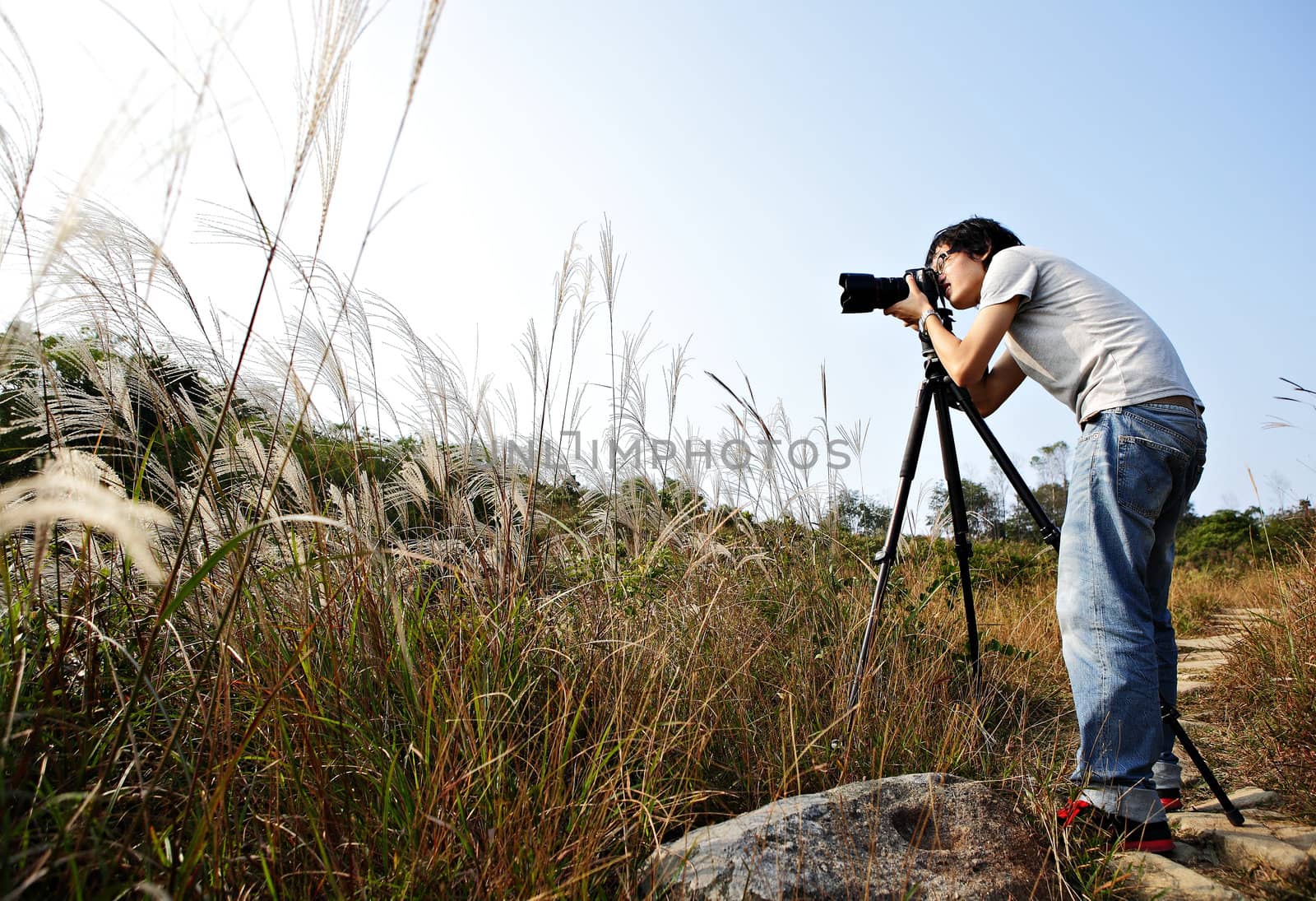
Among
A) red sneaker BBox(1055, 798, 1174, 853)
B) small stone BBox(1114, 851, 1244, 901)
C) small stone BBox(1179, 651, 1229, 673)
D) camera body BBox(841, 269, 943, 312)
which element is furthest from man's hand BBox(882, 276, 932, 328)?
small stone BBox(1179, 651, 1229, 673)

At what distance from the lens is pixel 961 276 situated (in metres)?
2.54

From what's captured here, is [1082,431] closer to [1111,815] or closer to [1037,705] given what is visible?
[1111,815]

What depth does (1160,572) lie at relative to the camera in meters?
2.27

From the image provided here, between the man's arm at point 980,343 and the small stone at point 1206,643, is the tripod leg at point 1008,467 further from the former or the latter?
the small stone at point 1206,643

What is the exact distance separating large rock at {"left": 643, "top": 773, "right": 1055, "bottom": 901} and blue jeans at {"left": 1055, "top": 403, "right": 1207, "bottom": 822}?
266 mm

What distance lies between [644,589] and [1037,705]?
74.6 inches

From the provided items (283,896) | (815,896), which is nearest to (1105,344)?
(815,896)

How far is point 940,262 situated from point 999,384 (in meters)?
0.50

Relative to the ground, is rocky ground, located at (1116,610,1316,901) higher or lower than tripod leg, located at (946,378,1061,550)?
lower

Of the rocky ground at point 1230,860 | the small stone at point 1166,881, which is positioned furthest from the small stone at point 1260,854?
the small stone at point 1166,881

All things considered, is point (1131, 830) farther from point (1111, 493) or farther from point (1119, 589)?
point (1111, 493)

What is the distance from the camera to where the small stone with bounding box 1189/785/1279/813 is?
240 cm

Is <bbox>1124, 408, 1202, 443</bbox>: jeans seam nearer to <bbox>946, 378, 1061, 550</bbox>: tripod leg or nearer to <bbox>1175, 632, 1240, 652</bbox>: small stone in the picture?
<bbox>946, 378, 1061, 550</bbox>: tripod leg

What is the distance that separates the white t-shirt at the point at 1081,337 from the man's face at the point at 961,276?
0.54ft
